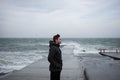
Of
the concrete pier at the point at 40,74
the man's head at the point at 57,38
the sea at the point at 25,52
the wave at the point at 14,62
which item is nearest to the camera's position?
the man's head at the point at 57,38

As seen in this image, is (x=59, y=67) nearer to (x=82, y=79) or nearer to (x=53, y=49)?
(x=53, y=49)

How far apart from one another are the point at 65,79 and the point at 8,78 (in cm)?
228

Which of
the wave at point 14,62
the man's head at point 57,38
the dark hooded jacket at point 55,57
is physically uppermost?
the man's head at point 57,38

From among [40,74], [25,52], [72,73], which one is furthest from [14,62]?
[25,52]

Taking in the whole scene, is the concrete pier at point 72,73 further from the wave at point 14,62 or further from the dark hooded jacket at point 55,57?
the wave at point 14,62

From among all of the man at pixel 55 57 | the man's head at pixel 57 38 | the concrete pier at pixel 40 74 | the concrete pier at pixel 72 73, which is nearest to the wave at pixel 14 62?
the concrete pier at pixel 72 73

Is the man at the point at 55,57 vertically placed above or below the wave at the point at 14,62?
above

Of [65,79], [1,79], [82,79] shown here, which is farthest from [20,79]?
[82,79]

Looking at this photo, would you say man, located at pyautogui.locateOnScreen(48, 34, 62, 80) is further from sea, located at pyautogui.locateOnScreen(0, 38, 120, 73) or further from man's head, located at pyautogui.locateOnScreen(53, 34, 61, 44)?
sea, located at pyautogui.locateOnScreen(0, 38, 120, 73)

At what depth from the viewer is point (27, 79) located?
7.20 m

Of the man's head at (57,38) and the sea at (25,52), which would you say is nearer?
the man's head at (57,38)

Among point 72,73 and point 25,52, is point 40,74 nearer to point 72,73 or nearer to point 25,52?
point 72,73

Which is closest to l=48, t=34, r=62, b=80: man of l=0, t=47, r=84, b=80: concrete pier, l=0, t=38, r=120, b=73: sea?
l=0, t=47, r=84, b=80: concrete pier

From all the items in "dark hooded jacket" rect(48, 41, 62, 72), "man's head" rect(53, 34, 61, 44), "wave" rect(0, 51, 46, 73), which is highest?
"man's head" rect(53, 34, 61, 44)
